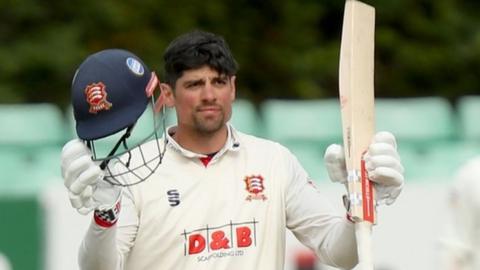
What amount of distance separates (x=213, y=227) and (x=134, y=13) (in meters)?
6.90

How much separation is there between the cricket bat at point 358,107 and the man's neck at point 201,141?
368 mm

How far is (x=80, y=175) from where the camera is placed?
181 inches

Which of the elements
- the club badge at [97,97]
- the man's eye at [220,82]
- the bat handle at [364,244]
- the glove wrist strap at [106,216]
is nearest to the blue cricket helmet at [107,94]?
the club badge at [97,97]

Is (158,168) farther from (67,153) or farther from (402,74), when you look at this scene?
(402,74)

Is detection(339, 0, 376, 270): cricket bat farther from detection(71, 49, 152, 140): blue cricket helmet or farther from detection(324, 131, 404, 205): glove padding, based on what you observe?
detection(71, 49, 152, 140): blue cricket helmet

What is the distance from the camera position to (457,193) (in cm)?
632

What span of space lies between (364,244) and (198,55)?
2.32 ft

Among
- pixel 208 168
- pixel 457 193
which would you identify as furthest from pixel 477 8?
pixel 208 168

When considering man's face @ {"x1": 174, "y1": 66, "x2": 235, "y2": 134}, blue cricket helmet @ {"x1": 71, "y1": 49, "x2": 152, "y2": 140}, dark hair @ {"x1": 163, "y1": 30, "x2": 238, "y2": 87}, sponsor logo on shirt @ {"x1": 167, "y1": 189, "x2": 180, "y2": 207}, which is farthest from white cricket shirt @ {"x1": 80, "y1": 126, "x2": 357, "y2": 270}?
blue cricket helmet @ {"x1": 71, "y1": 49, "x2": 152, "y2": 140}

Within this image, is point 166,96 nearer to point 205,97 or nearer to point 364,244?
point 205,97

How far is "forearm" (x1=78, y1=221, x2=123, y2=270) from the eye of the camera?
4836 millimetres

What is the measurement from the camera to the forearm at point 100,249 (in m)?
4.84

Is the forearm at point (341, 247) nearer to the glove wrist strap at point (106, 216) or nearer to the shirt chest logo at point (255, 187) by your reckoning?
the shirt chest logo at point (255, 187)

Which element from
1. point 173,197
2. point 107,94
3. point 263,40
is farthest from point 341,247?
point 263,40
